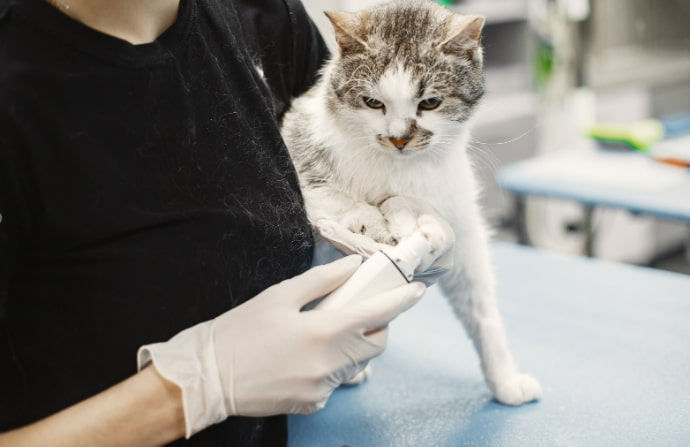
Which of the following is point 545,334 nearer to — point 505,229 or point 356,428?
point 356,428

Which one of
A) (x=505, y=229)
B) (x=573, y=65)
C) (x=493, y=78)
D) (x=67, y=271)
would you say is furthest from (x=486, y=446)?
(x=505, y=229)

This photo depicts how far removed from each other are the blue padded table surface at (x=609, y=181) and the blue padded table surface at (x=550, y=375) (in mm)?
233

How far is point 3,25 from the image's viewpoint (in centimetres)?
66

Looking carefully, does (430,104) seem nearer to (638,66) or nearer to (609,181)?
(609,181)

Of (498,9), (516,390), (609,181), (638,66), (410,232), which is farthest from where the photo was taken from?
(498,9)

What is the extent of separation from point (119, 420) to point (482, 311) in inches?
23.9

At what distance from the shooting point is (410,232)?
88 cm

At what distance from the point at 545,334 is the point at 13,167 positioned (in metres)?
0.99

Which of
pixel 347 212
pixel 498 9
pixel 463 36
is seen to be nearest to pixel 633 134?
pixel 498 9

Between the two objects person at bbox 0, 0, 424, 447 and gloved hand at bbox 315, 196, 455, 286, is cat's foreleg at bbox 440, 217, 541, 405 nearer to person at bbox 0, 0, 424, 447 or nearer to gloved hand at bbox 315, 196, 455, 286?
gloved hand at bbox 315, 196, 455, 286

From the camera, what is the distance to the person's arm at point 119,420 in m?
0.71

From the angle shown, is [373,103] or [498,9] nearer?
[373,103]

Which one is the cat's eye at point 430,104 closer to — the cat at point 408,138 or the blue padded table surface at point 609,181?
the cat at point 408,138

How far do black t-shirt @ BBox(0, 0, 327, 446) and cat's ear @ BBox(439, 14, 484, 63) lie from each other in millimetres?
308
